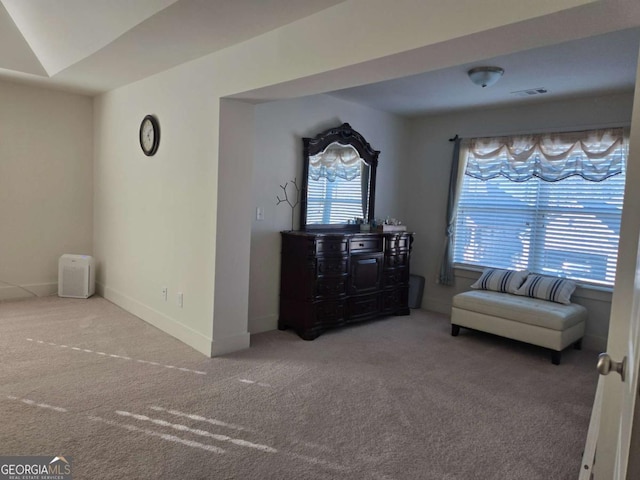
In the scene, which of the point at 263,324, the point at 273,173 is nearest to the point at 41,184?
the point at 273,173

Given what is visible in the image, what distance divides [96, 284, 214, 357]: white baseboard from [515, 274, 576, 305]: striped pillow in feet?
9.81

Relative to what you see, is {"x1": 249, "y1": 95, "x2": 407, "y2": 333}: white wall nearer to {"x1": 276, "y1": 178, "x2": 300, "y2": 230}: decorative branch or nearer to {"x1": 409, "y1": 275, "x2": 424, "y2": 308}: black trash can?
{"x1": 276, "y1": 178, "x2": 300, "y2": 230}: decorative branch

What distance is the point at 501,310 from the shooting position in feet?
13.5

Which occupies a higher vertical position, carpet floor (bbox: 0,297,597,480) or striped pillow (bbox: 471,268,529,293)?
striped pillow (bbox: 471,268,529,293)

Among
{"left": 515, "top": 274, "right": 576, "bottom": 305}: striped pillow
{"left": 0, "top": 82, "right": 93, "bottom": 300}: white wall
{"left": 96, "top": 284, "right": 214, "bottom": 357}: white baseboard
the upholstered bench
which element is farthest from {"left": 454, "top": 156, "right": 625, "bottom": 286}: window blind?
{"left": 0, "top": 82, "right": 93, "bottom": 300}: white wall

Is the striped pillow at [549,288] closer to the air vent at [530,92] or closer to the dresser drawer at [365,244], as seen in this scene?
the dresser drawer at [365,244]

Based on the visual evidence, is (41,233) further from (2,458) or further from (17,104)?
(2,458)

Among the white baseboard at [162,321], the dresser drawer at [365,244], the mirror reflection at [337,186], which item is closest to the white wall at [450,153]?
the mirror reflection at [337,186]

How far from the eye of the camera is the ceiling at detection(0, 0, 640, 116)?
8.77 ft

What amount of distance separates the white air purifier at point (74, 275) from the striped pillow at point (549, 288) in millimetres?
4585

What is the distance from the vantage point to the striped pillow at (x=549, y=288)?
4.20m

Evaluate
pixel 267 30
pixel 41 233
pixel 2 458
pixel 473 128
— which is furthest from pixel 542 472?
pixel 41 233

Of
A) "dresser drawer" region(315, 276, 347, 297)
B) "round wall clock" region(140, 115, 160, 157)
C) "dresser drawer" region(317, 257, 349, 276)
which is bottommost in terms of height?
"dresser drawer" region(315, 276, 347, 297)

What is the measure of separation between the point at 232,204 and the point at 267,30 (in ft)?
4.29
